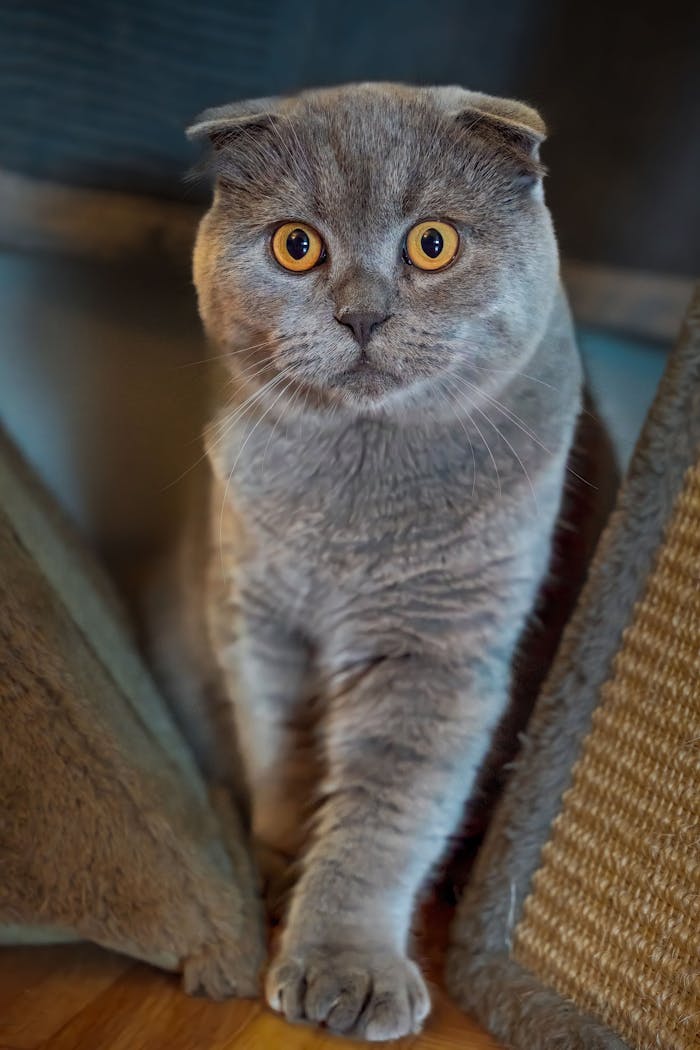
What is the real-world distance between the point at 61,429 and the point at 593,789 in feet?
2.12

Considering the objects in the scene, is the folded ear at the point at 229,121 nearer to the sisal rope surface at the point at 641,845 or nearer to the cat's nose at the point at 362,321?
the cat's nose at the point at 362,321

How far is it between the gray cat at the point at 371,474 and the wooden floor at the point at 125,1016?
1.0 inches

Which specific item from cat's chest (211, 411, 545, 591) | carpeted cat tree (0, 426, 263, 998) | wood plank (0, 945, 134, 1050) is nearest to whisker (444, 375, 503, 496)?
cat's chest (211, 411, 545, 591)

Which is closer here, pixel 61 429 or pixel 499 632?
pixel 499 632

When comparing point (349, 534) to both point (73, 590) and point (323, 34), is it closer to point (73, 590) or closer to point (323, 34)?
point (73, 590)

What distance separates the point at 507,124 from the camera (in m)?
0.81

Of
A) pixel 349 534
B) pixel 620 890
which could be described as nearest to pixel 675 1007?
pixel 620 890

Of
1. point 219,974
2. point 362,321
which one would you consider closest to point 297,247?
point 362,321

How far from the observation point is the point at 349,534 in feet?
3.16

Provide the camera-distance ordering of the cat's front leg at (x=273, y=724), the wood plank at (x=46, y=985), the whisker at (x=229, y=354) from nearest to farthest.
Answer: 1. the wood plank at (x=46, y=985)
2. the whisker at (x=229, y=354)
3. the cat's front leg at (x=273, y=724)

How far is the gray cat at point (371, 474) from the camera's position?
2.73 feet

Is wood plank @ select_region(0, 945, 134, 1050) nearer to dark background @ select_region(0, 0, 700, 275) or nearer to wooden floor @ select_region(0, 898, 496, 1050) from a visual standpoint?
wooden floor @ select_region(0, 898, 496, 1050)

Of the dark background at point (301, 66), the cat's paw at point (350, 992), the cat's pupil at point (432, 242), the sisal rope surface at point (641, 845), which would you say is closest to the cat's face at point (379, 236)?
the cat's pupil at point (432, 242)

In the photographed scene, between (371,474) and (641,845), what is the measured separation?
402 millimetres
